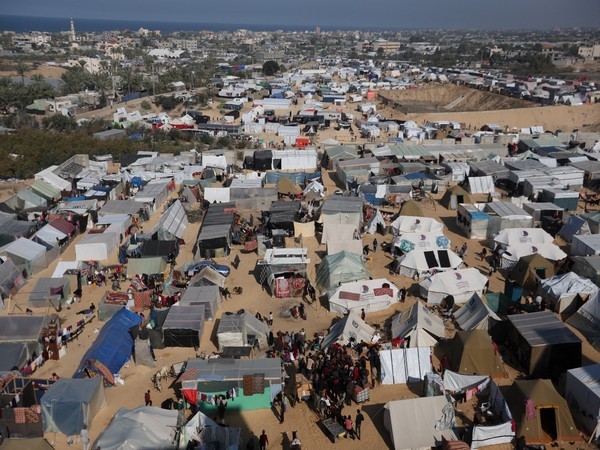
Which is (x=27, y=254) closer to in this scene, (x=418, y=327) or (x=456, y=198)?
(x=418, y=327)

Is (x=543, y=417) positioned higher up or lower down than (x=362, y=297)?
higher up

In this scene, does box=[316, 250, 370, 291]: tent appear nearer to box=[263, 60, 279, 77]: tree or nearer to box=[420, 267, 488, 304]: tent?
box=[420, 267, 488, 304]: tent

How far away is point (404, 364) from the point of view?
40.6ft

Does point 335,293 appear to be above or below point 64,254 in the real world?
above

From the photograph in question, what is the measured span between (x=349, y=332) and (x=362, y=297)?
7.03ft

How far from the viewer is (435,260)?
1752 cm

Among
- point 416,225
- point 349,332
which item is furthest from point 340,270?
point 416,225

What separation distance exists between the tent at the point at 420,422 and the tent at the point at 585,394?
2.72 metres

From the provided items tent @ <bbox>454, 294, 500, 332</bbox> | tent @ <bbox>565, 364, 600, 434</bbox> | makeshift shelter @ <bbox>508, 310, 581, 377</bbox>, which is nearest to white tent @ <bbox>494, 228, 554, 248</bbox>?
tent @ <bbox>454, 294, 500, 332</bbox>

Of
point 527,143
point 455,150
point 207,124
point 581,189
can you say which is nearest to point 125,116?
point 207,124

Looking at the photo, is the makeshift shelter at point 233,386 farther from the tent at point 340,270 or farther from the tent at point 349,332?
the tent at point 340,270

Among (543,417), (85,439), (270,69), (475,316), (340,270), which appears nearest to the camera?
(85,439)

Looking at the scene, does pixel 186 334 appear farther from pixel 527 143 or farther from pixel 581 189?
pixel 527 143

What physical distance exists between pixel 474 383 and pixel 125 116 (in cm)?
4222
